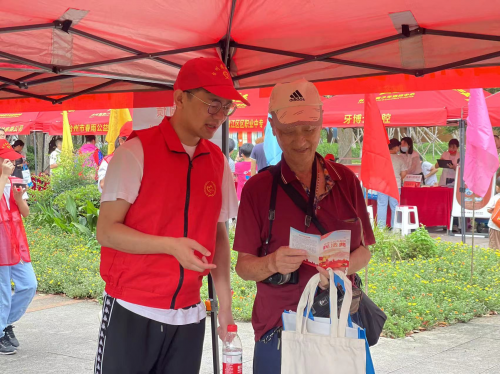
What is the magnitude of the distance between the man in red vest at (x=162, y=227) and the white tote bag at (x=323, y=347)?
429mm

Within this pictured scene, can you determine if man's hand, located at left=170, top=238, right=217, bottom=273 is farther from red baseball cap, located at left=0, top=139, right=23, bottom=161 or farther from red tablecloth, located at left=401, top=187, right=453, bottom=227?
red tablecloth, located at left=401, top=187, right=453, bottom=227

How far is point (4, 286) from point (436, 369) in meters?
3.93

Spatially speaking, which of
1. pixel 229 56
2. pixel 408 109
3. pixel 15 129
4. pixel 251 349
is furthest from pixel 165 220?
pixel 15 129

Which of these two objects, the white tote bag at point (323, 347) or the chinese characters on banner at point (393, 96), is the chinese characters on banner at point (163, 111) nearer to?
the white tote bag at point (323, 347)

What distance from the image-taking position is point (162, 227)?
2660 millimetres

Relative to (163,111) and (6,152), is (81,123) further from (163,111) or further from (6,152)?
(163,111)

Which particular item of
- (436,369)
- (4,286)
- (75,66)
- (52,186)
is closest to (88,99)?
(75,66)

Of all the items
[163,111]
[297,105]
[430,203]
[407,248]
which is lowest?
[407,248]

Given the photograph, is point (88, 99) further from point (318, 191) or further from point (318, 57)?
point (318, 191)

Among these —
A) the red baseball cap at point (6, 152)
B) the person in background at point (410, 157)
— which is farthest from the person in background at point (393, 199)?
the red baseball cap at point (6, 152)

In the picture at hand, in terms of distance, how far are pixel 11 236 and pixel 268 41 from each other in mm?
3067

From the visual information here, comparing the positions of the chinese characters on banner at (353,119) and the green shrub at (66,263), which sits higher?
the chinese characters on banner at (353,119)

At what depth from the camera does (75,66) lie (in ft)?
13.8

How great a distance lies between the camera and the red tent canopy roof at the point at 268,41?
3.45 m
